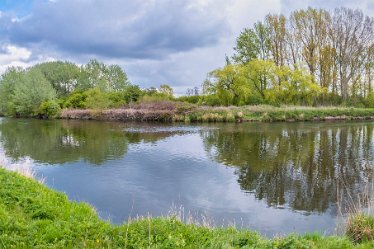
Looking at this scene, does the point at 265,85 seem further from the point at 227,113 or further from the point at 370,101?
the point at 370,101

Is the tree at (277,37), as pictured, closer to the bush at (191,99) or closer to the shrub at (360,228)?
the bush at (191,99)

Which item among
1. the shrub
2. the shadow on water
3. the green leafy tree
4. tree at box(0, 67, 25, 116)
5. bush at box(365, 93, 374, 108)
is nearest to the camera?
the shrub

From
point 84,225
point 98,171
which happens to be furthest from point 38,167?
point 84,225

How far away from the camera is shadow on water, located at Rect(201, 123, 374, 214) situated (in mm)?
10758

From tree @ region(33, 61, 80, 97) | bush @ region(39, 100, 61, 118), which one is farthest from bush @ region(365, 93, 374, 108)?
tree @ region(33, 61, 80, 97)

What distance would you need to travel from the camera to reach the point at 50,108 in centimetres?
5591

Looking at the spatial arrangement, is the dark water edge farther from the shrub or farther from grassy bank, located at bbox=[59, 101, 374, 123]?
grassy bank, located at bbox=[59, 101, 374, 123]

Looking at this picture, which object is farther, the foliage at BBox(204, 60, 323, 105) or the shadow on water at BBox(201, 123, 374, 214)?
the foliage at BBox(204, 60, 323, 105)

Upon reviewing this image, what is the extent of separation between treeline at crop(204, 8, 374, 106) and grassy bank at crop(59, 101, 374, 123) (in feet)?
16.9

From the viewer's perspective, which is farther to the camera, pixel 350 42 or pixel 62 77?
pixel 62 77

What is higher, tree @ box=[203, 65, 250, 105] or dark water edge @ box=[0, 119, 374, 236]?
tree @ box=[203, 65, 250, 105]

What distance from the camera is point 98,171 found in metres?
14.6

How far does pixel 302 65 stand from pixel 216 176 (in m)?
41.1

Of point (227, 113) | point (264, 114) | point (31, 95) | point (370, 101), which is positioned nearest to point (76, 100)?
point (31, 95)
